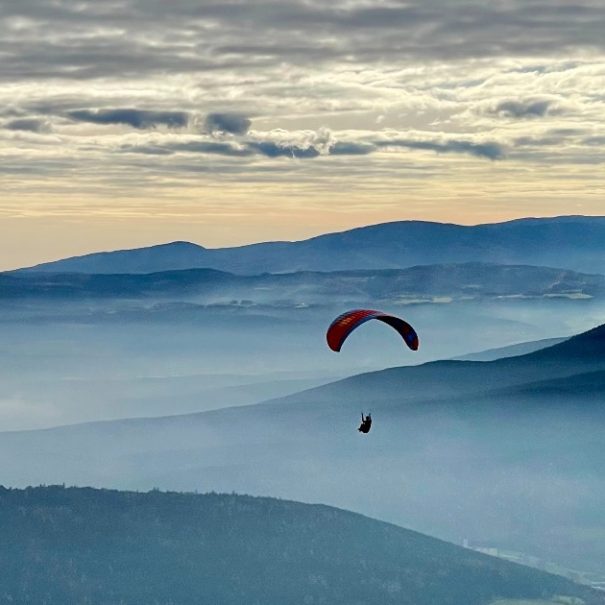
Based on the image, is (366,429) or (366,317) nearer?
Answer: (366,429)

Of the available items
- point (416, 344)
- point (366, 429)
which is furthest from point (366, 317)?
point (366, 429)

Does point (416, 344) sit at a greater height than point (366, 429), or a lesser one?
greater

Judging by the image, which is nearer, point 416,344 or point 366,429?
point 366,429

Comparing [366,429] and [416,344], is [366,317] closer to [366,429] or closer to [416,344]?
[416,344]

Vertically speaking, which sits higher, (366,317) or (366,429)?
(366,317)
